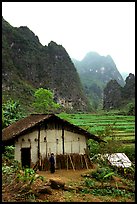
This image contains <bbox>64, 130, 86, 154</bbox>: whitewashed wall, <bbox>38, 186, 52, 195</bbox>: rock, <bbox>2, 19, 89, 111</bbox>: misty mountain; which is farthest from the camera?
<bbox>2, 19, 89, 111</bbox>: misty mountain

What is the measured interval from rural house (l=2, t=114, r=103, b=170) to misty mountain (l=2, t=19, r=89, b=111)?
55103mm

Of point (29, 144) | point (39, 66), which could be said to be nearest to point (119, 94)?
point (39, 66)

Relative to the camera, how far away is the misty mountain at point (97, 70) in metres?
143

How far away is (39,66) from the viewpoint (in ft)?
270

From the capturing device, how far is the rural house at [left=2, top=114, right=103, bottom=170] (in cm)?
1562

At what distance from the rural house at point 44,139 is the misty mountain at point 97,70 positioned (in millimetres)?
116091

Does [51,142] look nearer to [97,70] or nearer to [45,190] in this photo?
[45,190]

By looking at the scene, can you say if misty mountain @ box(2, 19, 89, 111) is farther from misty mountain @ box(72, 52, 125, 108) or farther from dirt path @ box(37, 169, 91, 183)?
dirt path @ box(37, 169, 91, 183)

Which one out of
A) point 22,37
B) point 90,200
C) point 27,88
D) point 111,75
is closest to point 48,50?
point 22,37

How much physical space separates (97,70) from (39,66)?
2924 inches

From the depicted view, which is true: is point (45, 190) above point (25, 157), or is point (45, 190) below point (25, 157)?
below

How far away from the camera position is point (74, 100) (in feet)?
274

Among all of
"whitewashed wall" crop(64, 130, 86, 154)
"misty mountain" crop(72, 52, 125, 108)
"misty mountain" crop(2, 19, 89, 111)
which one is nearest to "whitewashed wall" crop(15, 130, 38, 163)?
"whitewashed wall" crop(64, 130, 86, 154)

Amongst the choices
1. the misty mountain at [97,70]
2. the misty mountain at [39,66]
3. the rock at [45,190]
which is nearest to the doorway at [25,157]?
the rock at [45,190]
